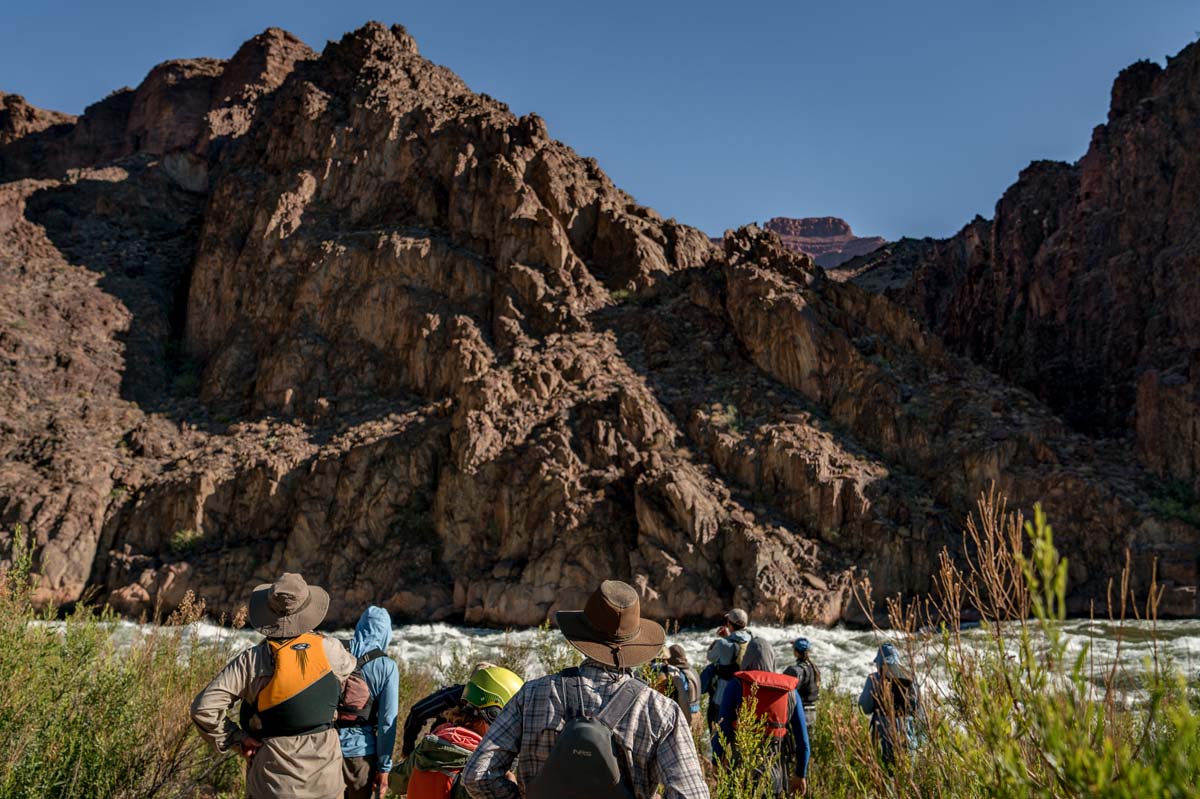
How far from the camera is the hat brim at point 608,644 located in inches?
103

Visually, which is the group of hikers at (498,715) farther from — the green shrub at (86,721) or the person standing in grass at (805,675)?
the green shrub at (86,721)

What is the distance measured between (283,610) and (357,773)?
50.7 inches

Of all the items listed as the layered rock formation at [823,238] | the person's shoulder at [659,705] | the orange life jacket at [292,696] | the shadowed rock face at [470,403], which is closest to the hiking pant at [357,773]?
the orange life jacket at [292,696]

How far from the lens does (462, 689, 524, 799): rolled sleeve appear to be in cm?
249

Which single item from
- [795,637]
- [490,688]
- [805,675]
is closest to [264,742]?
[490,688]

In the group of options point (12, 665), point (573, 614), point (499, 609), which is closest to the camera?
point (573, 614)

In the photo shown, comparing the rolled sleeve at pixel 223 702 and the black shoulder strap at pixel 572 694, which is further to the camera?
the rolled sleeve at pixel 223 702

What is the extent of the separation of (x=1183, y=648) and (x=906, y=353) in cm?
1099

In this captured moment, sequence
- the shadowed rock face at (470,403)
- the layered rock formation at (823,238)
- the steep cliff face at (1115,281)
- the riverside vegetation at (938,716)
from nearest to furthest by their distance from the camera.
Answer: the riverside vegetation at (938,716)
the shadowed rock face at (470,403)
the steep cliff face at (1115,281)
the layered rock formation at (823,238)

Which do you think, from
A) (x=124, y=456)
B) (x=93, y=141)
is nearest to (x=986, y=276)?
(x=124, y=456)

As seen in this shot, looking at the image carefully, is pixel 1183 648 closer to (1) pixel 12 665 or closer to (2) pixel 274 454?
(1) pixel 12 665

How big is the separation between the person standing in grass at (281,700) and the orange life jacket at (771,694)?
2606 mm

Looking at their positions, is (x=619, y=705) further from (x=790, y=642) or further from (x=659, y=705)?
(x=790, y=642)

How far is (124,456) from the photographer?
23.4 meters
